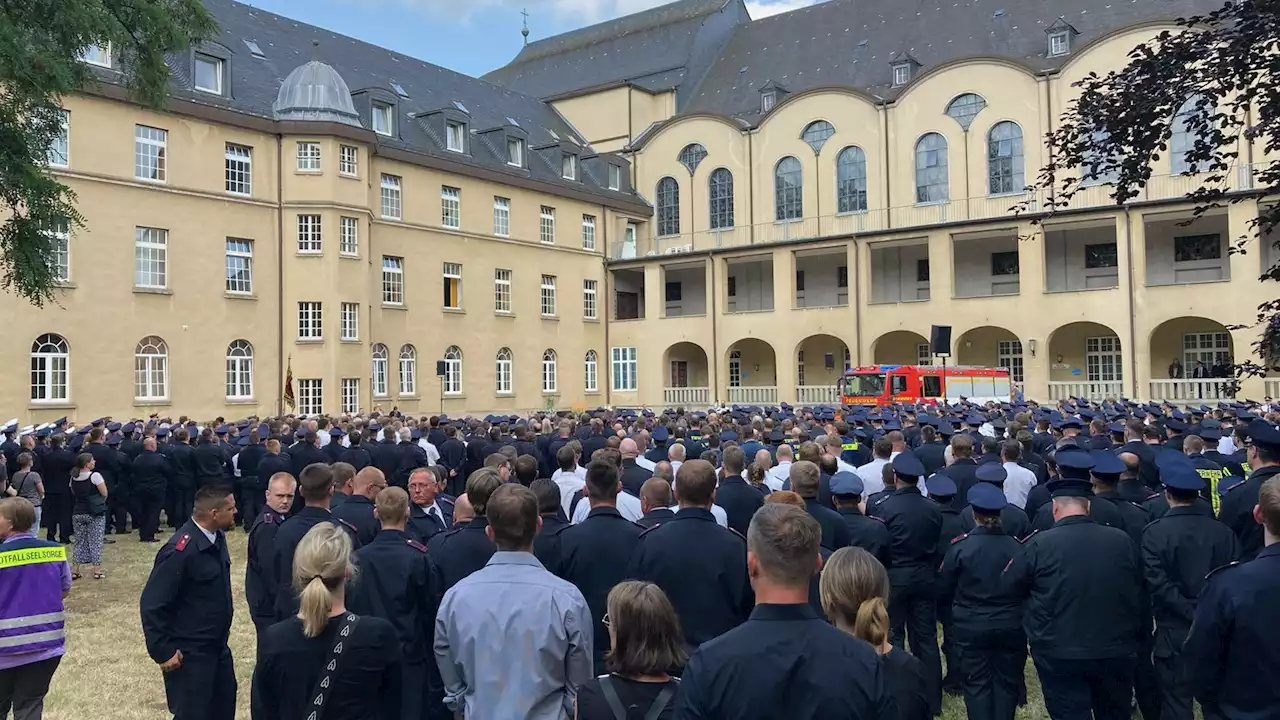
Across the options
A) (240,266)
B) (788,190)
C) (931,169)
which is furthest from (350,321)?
(931,169)

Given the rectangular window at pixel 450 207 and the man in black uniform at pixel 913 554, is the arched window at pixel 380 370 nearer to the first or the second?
the rectangular window at pixel 450 207

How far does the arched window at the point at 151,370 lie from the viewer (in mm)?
27594

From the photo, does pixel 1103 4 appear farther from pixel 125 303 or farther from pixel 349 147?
pixel 125 303

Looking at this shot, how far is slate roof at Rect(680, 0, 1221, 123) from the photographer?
38.5 m

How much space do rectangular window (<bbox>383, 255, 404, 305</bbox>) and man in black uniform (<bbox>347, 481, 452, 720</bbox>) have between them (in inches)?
1181

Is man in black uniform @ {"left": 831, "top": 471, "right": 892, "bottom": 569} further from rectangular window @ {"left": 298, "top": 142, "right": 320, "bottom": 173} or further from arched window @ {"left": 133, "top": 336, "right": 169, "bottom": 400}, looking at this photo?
rectangular window @ {"left": 298, "top": 142, "right": 320, "bottom": 173}

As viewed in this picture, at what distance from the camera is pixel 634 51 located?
168ft

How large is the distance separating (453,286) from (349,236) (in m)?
5.68

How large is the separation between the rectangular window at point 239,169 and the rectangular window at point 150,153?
204 centimetres

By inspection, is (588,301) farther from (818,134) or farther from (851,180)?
(851,180)

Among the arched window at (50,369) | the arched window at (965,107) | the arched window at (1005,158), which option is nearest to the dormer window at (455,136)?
the arched window at (50,369)

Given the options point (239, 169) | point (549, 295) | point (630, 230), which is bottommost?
point (549, 295)

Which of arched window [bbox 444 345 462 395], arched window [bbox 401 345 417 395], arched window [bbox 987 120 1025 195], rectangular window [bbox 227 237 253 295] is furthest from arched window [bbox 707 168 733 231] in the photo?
rectangular window [bbox 227 237 253 295]

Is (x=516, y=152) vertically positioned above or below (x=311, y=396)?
above
